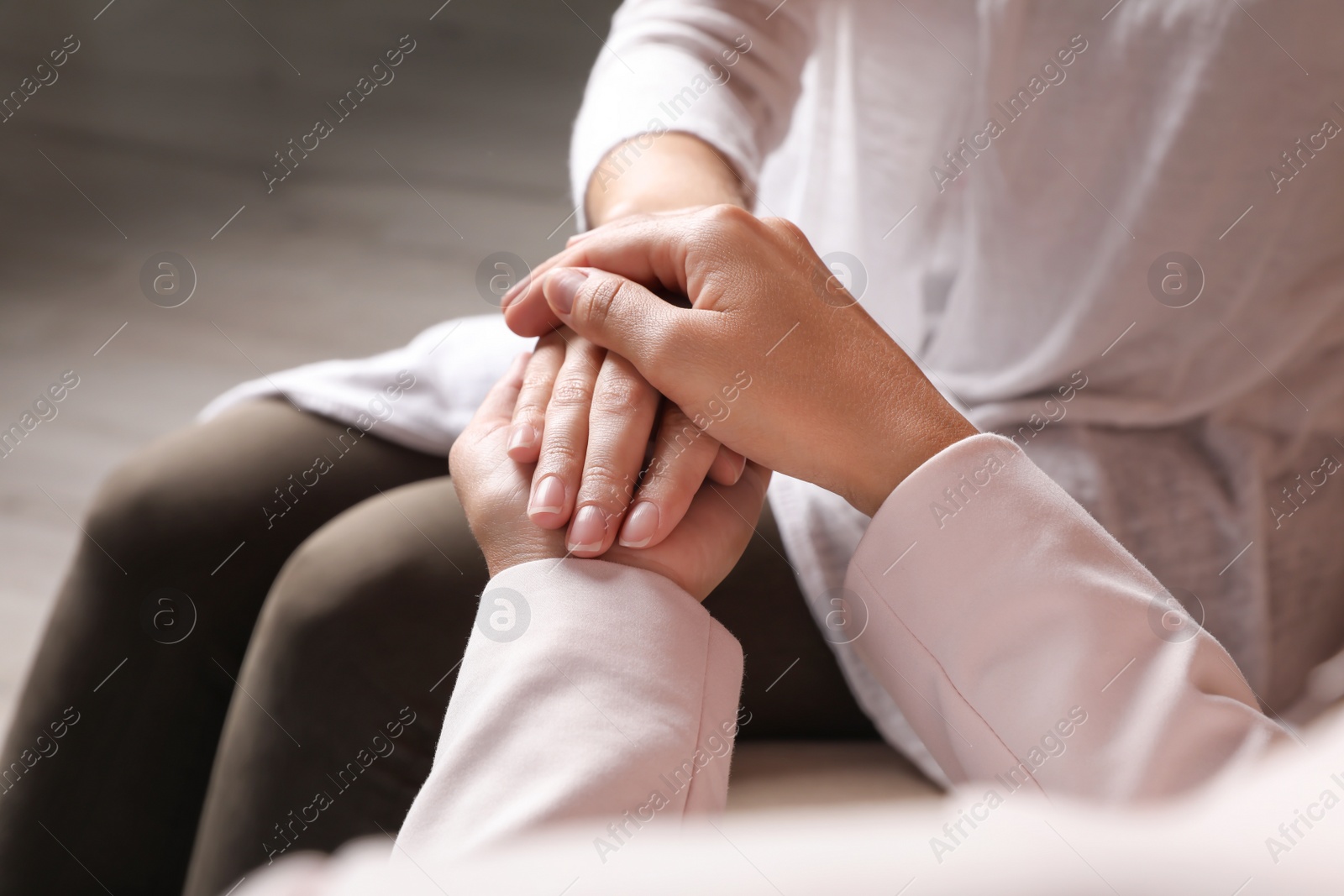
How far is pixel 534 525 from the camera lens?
55 cm

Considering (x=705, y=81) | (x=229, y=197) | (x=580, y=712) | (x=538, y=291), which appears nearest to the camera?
(x=580, y=712)

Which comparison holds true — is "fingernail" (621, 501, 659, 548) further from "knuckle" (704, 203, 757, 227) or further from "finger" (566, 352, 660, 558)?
"knuckle" (704, 203, 757, 227)

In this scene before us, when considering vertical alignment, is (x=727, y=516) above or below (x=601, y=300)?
below

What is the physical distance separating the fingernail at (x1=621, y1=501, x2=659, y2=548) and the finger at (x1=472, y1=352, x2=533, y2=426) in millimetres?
132

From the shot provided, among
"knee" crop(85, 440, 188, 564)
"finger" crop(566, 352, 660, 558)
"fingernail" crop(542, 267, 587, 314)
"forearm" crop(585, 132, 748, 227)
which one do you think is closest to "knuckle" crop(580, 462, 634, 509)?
"finger" crop(566, 352, 660, 558)

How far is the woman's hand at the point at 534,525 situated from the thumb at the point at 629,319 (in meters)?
0.08

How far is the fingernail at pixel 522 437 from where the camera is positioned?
581 millimetres

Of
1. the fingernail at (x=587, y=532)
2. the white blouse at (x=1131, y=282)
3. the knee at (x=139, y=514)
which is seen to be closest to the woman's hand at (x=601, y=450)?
the fingernail at (x=587, y=532)

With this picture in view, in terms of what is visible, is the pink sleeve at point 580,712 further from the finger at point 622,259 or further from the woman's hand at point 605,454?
the finger at point 622,259

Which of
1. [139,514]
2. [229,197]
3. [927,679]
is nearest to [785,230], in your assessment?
[927,679]

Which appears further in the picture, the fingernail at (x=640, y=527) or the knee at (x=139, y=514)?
the knee at (x=139, y=514)

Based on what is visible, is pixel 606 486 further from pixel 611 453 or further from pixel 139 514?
pixel 139 514

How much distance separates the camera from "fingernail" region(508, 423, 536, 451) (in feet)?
1.91

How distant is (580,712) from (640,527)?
0.13 metres
